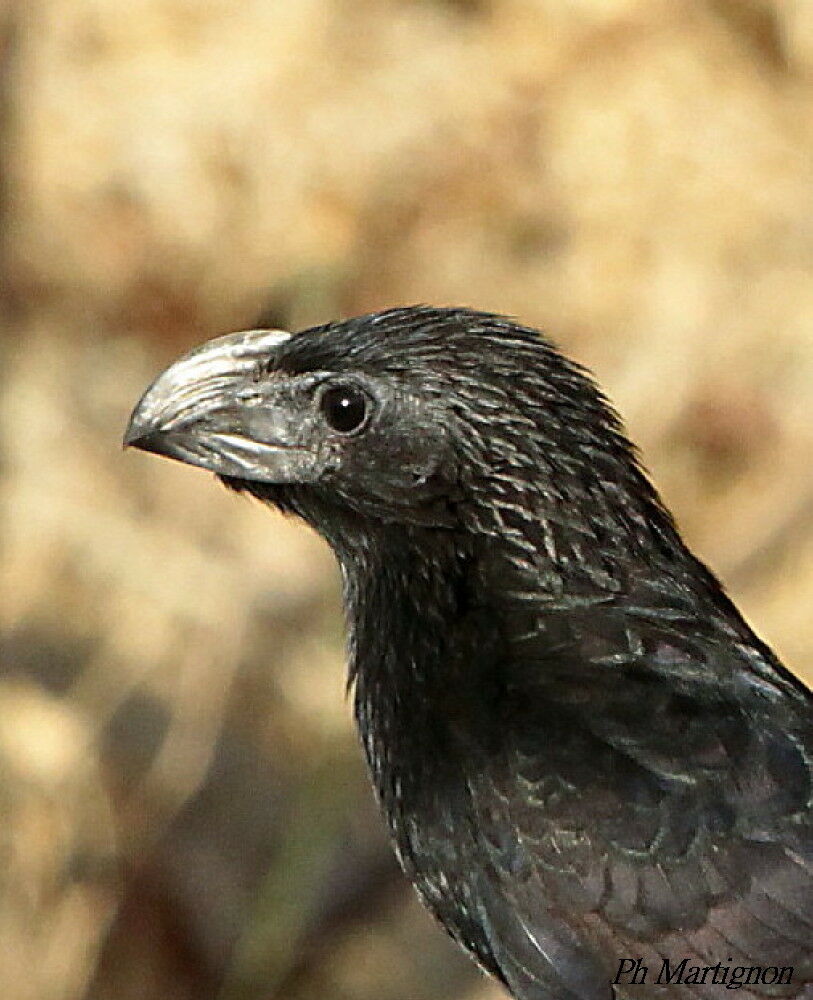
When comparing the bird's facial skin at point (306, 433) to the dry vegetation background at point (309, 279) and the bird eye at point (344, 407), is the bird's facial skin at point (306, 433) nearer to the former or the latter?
the bird eye at point (344, 407)

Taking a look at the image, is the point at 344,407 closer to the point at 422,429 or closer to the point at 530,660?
the point at 422,429

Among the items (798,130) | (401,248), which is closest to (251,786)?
(401,248)

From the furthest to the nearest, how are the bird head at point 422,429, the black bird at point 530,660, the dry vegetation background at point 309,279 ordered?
the dry vegetation background at point 309,279 → the bird head at point 422,429 → the black bird at point 530,660


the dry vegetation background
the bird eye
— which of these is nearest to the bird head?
the bird eye

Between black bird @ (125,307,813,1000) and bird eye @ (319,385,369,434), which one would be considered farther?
bird eye @ (319,385,369,434)

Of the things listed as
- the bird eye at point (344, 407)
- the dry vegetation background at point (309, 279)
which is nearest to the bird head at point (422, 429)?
the bird eye at point (344, 407)

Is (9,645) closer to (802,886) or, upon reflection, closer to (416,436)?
(416,436)

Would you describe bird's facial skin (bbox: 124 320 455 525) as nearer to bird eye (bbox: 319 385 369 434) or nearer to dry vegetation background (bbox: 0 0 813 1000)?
bird eye (bbox: 319 385 369 434)

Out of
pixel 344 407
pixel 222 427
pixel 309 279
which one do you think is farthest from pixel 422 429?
pixel 309 279
